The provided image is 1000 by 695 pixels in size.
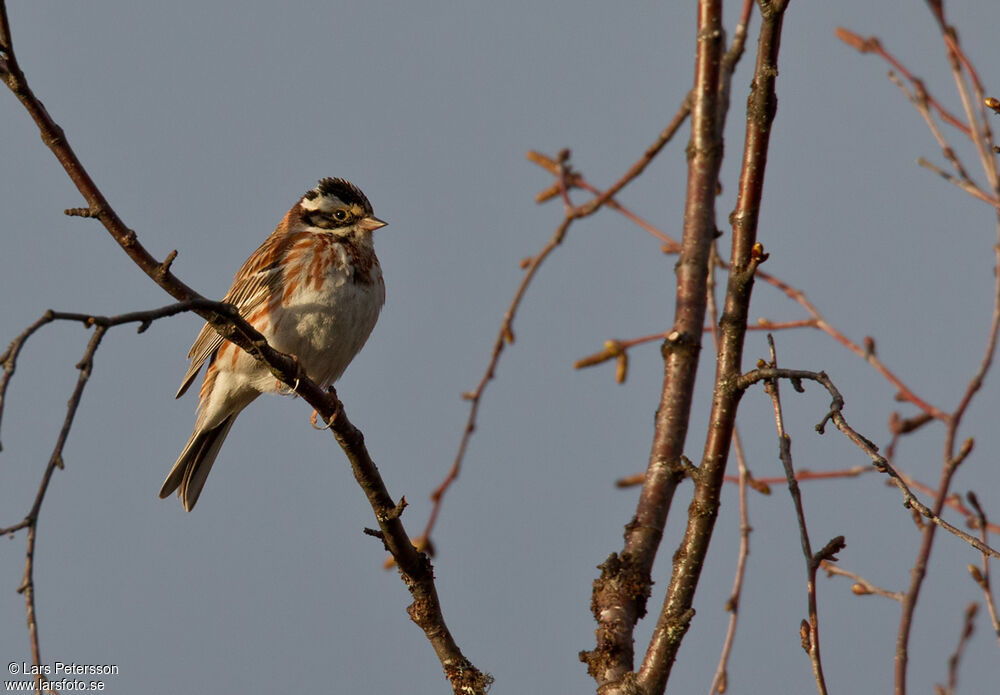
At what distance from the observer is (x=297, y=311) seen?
6.39 metres

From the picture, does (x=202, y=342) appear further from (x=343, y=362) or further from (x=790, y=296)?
(x=790, y=296)

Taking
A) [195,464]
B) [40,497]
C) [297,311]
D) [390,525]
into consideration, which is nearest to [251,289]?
[297,311]

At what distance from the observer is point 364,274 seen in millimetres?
6625

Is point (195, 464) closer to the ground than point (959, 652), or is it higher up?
higher up

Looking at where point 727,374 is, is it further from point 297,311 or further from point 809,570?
point 297,311

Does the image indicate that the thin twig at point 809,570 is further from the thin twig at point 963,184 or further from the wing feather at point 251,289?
the wing feather at point 251,289

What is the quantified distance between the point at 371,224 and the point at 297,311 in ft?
2.56

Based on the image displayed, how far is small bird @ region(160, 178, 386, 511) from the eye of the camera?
6418 millimetres

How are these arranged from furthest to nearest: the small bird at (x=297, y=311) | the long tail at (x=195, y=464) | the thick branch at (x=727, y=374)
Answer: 1. the long tail at (x=195, y=464)
2. the small bird at (x=297, y=311)
3. the thick branch at (x=727, y=374)

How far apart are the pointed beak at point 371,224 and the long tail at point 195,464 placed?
1.33 metres

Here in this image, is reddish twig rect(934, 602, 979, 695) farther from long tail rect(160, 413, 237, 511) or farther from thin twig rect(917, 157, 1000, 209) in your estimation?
long tail rect(160, 413, 237, 511)

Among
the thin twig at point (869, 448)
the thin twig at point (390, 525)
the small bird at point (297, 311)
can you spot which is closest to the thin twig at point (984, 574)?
the thin twig at point (869, 448)

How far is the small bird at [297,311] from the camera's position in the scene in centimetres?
642

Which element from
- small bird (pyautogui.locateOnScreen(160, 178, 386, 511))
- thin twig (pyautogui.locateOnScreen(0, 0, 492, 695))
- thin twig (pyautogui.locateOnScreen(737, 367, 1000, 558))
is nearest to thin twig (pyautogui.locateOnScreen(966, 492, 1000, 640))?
thin twig (pyautogui.locateOnScreen(737, 367, 1000, 558))
